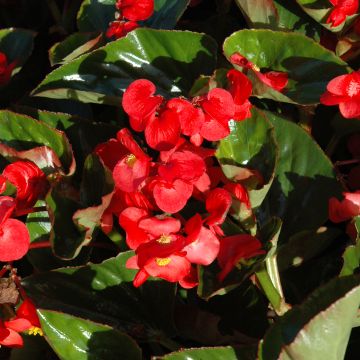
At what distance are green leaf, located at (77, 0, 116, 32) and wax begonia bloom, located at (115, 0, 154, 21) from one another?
4.9 inches

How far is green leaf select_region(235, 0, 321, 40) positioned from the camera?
99 centimetres

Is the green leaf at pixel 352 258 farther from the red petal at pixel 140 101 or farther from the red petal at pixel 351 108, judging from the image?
the red petal at pixel 140 101

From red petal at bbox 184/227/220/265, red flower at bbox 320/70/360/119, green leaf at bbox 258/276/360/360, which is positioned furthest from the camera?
red flower at bbox 320/70/360/119

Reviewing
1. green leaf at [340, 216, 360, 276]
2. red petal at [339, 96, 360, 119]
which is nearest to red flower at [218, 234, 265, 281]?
green leaf at [340, 216, 360, 276]

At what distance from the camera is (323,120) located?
1.13m

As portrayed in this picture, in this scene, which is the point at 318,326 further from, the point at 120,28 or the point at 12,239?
the point at 120,28

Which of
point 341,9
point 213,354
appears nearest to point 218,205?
point 213,354

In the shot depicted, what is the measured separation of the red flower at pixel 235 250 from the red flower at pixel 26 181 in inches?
9.0

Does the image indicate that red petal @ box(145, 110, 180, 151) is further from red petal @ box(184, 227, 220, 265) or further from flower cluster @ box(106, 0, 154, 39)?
flower cluster @ box(106, 0, 154, 39)

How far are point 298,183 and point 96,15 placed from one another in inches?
17.9

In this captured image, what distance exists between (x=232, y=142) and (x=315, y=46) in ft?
0.62

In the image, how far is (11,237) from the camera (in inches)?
29.4

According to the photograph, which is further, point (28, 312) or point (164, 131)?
point (28, 312)

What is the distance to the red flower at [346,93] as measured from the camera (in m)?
0.84
